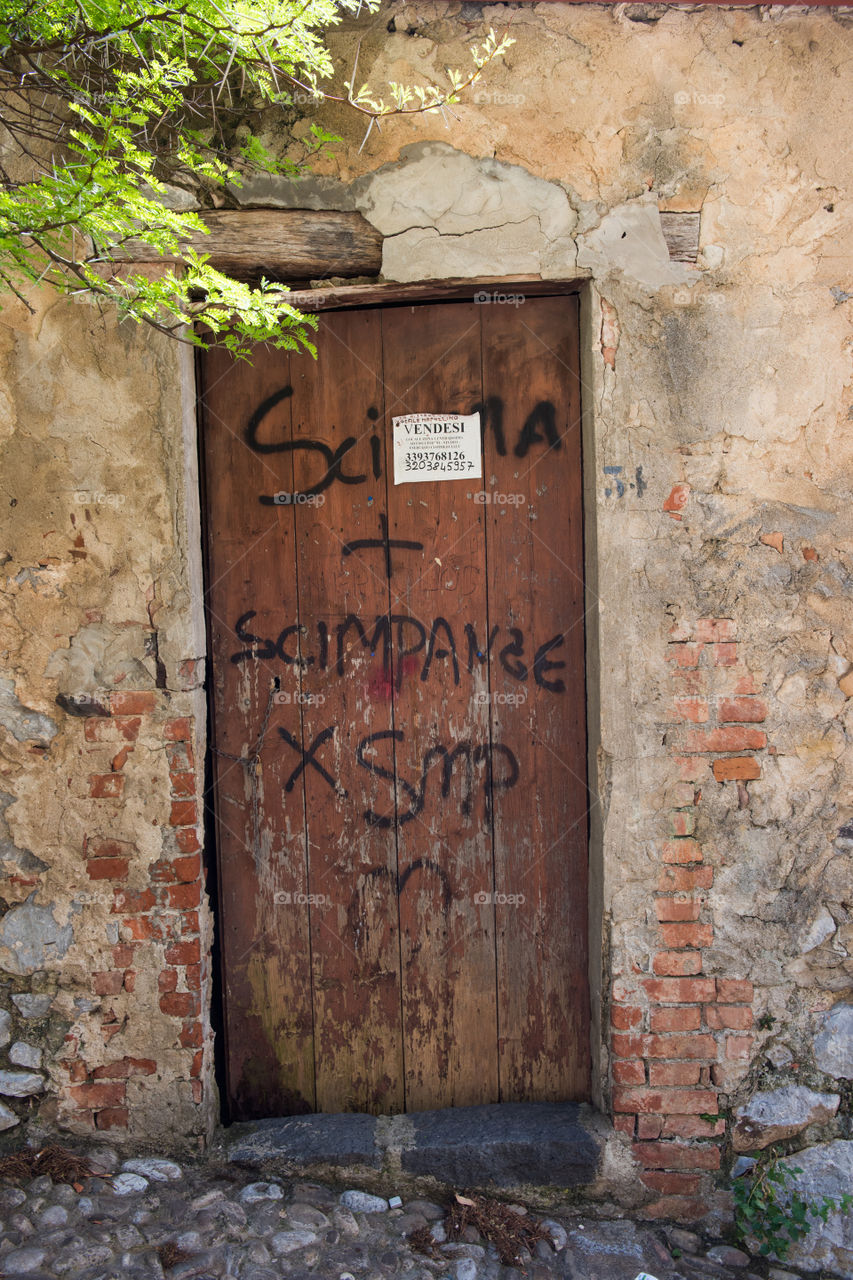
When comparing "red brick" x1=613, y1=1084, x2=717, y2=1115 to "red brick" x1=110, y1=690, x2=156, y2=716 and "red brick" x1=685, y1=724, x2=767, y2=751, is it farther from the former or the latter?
"red brick" x1=110, y1=690, x2=156, y2=716

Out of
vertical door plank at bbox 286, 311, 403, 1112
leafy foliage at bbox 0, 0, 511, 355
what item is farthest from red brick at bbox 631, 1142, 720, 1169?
leafy foliage at bbox 0, 0, 511, 355

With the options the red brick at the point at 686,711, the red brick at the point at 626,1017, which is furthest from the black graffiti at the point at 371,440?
the red brick at the point at 626,1017

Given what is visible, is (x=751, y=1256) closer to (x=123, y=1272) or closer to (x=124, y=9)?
(x=123, y=1272)

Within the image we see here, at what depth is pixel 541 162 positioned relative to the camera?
2119mm

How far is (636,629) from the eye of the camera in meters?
2.18

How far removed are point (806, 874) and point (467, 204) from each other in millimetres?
1935

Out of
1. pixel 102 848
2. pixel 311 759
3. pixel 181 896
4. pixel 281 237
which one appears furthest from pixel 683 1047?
pixel 281 237

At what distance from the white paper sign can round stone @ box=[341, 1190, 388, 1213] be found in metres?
1.88

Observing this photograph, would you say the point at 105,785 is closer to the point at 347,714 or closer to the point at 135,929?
the point at 135,929

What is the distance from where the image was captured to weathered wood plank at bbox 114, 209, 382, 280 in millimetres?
2127

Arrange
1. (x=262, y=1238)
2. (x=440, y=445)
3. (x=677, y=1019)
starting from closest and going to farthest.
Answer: (x=262, y=1238) < (x=677, y=1019) < (x=440, y=445)

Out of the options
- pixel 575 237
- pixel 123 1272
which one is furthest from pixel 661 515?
pixel 123 1272

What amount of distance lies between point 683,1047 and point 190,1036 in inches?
50.6

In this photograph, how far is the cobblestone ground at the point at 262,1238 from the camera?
1.87 meters
